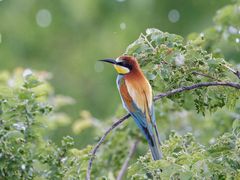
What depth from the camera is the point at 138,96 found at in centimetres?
390

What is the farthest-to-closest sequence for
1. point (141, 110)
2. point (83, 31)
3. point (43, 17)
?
point (83, 31)
point (43, 17)
point (141, 110)

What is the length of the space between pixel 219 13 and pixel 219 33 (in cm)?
13

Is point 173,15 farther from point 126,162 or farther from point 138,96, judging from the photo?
point 138,96

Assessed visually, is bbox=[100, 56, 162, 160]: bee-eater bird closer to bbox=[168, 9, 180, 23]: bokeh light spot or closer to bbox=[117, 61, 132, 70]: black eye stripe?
bbox=[117, 61, 132, 70]: black eye stripe

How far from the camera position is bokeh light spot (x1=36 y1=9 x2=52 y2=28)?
14.0m

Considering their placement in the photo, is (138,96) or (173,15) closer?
(138,96)

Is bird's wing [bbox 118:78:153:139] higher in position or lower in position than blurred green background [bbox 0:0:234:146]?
lower

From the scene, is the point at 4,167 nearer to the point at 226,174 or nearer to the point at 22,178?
the point at 22,178

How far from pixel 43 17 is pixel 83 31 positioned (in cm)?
86

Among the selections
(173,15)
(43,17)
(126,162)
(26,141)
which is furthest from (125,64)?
(43,17)

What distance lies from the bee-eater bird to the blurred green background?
25.2 ft

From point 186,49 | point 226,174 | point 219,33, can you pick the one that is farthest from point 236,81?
point 219,33

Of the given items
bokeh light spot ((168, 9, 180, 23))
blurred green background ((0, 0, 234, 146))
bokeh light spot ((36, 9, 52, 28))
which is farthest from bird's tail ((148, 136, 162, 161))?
bokeh light spot ((36, 9, 52, 28))

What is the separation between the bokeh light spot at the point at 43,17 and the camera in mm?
14014
